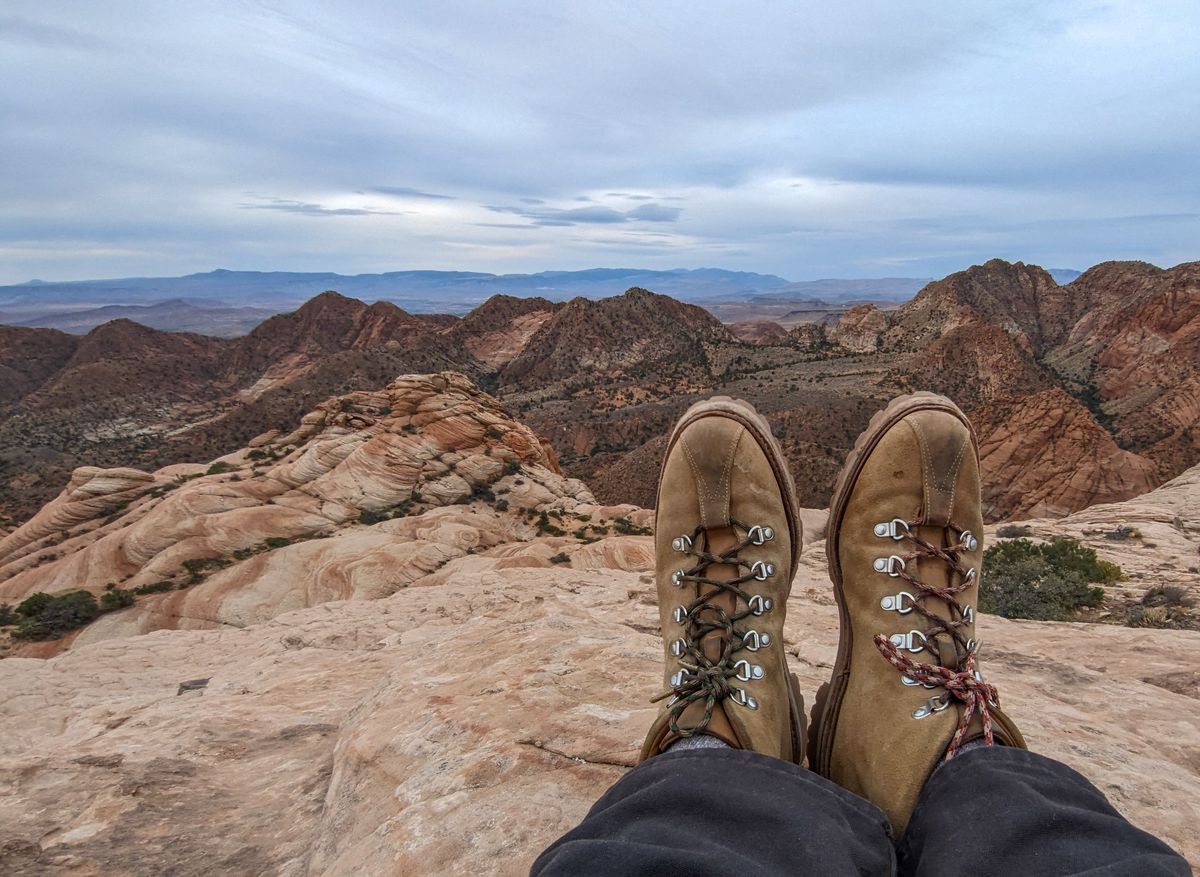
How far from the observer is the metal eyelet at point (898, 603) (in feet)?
7.87

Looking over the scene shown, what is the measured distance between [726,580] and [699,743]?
2.30 feet

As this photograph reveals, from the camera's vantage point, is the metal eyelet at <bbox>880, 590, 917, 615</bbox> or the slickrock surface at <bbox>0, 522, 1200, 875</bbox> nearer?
the slickrock surface at <bbox>0, 522, 1200, 875</bbox>

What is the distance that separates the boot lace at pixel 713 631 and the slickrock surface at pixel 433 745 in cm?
54

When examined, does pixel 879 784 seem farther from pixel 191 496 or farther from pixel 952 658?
pixel 191 496

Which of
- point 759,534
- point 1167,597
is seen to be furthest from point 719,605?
point 1167,597

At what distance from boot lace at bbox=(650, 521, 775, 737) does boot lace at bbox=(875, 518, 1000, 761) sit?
0.50m

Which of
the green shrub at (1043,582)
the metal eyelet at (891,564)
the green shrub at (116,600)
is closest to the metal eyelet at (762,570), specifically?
the metal eyelet at (891,564)

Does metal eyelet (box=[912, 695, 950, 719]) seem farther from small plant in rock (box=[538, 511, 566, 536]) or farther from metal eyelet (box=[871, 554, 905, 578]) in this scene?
small plant in rock (box=[538, 511, 566, 536])

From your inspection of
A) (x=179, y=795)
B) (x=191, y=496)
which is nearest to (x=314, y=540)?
(x=191, y=496)

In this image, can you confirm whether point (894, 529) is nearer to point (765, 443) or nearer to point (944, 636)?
point (944, 636)

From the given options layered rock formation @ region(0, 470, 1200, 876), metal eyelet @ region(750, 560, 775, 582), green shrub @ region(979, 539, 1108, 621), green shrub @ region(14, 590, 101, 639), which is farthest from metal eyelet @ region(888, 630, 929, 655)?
green shrub @ region(14, 590, 101, 639)

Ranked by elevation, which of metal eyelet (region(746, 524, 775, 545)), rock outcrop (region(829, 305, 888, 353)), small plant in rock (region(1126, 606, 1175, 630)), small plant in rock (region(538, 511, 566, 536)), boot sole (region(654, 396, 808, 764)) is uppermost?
rock outcrop (region(829, 305, 888, 353))

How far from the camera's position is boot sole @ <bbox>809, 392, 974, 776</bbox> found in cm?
240

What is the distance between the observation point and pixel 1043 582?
6555mm
